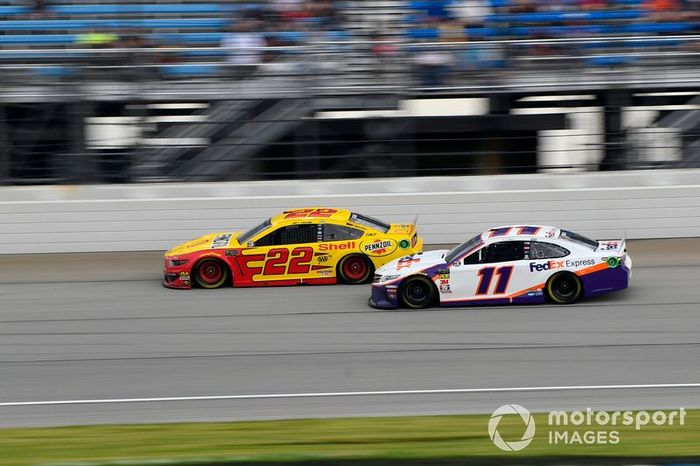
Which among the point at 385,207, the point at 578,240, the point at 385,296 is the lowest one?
Answer: the point at 385,296

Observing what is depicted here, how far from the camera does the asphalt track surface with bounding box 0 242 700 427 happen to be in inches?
363

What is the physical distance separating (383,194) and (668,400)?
9.41m

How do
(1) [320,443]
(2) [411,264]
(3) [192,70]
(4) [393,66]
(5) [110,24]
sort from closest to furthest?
(1) [320,443], (2) [411,264], (4) [393,66], (3) [192,70], (5) [110,24]

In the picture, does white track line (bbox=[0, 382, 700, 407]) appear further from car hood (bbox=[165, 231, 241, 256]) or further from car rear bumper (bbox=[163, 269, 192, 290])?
car hood (bbox=[165, 231, 241, 256])

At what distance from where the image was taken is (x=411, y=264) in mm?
12969

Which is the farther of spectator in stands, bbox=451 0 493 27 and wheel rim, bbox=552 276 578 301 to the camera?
spectator in stands, bbox=451 0 493 27

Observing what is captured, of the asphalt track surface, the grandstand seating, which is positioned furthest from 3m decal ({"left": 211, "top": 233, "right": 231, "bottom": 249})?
the grandstand seating

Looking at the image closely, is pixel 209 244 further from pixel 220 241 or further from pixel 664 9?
pixel 664 9

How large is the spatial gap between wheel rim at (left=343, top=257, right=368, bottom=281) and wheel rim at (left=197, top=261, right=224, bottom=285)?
1803 millimetres

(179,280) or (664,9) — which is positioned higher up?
(664,9)

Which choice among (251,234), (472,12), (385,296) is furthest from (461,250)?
(472,12)

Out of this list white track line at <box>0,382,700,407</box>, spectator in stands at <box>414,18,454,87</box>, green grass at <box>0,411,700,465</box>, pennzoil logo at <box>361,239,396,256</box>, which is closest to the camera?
green grass at <box>0,411,700,465</box>

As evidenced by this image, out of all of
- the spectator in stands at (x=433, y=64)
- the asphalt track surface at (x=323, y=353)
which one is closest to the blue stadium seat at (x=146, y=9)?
the spectator in stands at (x=433, y=64)

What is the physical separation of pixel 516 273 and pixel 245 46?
8518 millimetres
